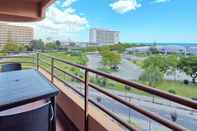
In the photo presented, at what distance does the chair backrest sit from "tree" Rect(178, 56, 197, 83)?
403 centimetres

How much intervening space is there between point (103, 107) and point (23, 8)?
11.3 ft

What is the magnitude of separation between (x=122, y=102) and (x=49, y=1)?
10.7 ft

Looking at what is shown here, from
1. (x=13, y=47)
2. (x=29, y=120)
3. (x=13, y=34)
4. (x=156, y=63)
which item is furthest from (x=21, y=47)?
(x=29, y=120)

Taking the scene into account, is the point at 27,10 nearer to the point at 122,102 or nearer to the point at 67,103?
the point at 67,103

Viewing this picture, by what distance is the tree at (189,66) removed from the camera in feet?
14.6

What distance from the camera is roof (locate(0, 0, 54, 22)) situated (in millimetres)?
4254

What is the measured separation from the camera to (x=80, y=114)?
2.50 metres

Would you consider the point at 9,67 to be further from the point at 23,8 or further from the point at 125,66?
the point at 125,66

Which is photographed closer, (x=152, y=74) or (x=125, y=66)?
(x=125, y=66)

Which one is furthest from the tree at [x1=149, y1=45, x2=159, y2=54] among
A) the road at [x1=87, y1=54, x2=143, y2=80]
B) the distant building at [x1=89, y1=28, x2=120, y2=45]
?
the distant building at [x1=89, y1=28, x2=120, y2=45]

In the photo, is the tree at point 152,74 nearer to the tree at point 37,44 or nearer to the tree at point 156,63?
the tree at point 156,63

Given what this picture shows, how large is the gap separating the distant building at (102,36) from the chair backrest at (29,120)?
4.63 meters

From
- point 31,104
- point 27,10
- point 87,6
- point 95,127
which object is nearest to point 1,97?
point 31,104

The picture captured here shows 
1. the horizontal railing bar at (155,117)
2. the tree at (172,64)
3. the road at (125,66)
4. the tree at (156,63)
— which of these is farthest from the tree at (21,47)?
the horizontal railing bar at (155,117)
